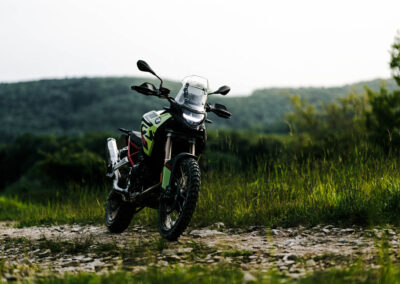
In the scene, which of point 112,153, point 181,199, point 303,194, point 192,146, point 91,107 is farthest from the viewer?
point 91,107

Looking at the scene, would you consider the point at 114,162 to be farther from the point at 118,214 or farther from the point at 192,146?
the point at 192,146

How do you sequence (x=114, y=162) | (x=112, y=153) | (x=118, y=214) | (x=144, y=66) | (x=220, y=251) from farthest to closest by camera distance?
(x=112, y=153) < (x=114, y=162) < (x=118, y=214) < (x=144, y=66) < (x=220, y=251)

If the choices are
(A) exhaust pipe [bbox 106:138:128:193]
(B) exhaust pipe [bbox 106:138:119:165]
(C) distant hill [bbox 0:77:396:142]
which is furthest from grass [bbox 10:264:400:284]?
(C) distant hill [bbox 0:77:396:142]

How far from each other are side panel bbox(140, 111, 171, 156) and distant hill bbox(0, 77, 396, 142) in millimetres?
59405

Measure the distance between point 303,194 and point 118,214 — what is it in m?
2.61

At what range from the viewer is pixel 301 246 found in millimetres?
4238

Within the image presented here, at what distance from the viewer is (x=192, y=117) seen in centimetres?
479

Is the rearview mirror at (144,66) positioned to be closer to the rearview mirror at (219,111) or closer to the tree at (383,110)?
the rearview mirror at (219,111)

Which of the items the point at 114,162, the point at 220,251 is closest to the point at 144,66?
the point at 114,162

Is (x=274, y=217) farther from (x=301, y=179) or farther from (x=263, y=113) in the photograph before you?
(x=263, y=113)

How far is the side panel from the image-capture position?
16.5 ft

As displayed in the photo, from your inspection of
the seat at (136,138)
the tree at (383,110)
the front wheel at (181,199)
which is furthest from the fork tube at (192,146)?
the tree at (383,110)

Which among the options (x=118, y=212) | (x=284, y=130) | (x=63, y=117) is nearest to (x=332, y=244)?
(x=118, y=212)

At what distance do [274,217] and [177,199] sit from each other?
1524 mm
